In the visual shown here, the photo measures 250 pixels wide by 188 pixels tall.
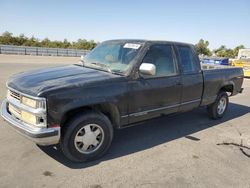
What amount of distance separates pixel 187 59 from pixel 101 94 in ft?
8.05

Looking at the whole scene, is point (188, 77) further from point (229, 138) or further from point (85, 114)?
point (85, 114)

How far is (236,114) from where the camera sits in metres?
7.17

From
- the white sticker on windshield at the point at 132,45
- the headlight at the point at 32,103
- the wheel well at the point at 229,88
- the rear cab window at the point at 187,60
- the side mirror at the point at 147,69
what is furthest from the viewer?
the wheel well at the point at 229,88

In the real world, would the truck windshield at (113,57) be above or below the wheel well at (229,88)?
→ above

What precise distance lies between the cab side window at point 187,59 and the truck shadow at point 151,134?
3.79 feet

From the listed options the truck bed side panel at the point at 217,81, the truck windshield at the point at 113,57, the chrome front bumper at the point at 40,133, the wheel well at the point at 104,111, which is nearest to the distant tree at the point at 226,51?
the truck bed side panel at the point at 217,81

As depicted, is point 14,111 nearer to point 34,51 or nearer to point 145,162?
point 145,162

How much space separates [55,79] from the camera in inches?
145

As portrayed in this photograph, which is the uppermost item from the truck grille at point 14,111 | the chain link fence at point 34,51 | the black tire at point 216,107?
the chain link fence at point 34,51

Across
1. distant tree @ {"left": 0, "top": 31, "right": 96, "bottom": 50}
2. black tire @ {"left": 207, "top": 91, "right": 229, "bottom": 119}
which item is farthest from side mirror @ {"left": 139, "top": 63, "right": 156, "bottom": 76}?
distant tree @ {"left": 0, "top": 31, "right": 96, "bottom": 50}

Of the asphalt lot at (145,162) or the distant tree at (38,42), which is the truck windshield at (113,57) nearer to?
the asphalt lot at (145,162)

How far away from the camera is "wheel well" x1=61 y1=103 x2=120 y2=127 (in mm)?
3619

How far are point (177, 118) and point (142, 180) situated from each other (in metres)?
3.21

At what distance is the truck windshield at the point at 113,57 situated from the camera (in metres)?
4.23
